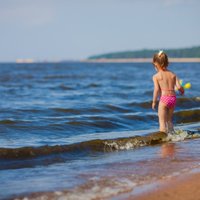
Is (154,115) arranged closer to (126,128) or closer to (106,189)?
(126,128)

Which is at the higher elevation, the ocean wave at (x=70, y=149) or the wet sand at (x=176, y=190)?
the wet sand at (x=176, y=190)

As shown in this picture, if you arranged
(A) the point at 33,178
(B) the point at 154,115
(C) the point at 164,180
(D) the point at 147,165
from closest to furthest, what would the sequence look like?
(C) the point at 164,180 < (A) the point at 33,178 < (D) the point at 147,165 < (B) the point at 154,115

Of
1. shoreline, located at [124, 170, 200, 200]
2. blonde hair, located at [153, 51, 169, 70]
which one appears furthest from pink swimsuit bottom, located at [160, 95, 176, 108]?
shoreline, located at [124, 170, 200, 200]

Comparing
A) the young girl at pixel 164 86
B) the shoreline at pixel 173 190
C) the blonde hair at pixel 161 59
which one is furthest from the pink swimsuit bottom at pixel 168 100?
the shoreline at pixel 173 190

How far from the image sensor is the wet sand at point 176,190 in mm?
4738

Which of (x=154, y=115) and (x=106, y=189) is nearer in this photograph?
(x=106, y=189)

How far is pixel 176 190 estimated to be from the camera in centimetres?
498

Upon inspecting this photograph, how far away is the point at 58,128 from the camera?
10328mm

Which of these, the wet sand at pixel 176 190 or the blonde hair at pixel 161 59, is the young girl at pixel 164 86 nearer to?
the blonde hair at pixel 161 59

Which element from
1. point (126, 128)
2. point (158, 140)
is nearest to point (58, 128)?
point (126, 128)

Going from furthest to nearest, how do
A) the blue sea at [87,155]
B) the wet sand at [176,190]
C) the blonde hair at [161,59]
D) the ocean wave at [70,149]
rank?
the blonde hair at [161,59] < the ocean wave at [70,149] < the blue sea at [87,155] < the wet sand at [176,190]

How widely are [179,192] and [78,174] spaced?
138 centimetres

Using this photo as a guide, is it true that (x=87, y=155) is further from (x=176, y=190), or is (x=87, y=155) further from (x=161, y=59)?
(x=176, y=190)

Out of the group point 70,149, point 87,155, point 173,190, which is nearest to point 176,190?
point 173,190
